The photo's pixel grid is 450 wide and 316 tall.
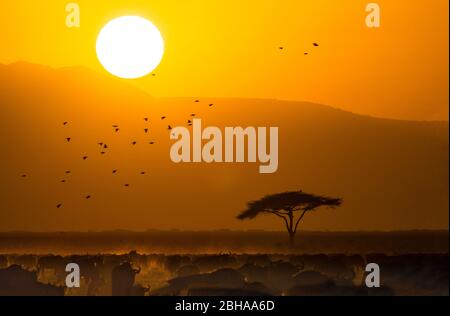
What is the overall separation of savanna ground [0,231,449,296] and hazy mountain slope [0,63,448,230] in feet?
0.39

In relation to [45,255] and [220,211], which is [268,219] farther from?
[45,255]

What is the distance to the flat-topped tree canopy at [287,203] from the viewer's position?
5621 millimetres

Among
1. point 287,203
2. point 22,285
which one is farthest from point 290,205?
point 22,285

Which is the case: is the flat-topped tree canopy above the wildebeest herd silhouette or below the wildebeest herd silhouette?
above

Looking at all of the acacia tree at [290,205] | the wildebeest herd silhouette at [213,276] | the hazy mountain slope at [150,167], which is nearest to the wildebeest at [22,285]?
the wildebeest herd silhouette at [213,276]

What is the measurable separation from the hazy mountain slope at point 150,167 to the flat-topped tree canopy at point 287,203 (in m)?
0.07

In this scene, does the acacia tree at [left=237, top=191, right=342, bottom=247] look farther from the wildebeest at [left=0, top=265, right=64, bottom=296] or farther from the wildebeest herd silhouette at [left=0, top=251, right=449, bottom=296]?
the wildebeest at [left=0, top=265, right=64, bottom=296]

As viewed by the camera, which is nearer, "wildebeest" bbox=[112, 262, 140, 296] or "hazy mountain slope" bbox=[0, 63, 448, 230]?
"wildebeest" bbox=[112, 262, 140, 296]

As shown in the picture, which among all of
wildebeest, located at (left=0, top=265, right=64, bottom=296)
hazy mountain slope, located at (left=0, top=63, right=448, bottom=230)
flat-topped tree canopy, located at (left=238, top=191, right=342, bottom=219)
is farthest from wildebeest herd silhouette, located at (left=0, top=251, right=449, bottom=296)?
flat-topped tree canopy, located at (left=238, top=191, right=342, bottom=219)

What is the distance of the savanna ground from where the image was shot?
555 centimetres

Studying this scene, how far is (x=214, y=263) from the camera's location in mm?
5742

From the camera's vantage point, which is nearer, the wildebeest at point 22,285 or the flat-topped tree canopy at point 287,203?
the wildebeest at point 22,285

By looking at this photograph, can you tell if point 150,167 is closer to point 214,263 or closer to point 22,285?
point 214,263

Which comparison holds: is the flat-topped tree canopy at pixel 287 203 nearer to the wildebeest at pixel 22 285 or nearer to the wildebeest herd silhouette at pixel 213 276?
the wildebeest herd silhouette at pixel 213 276
